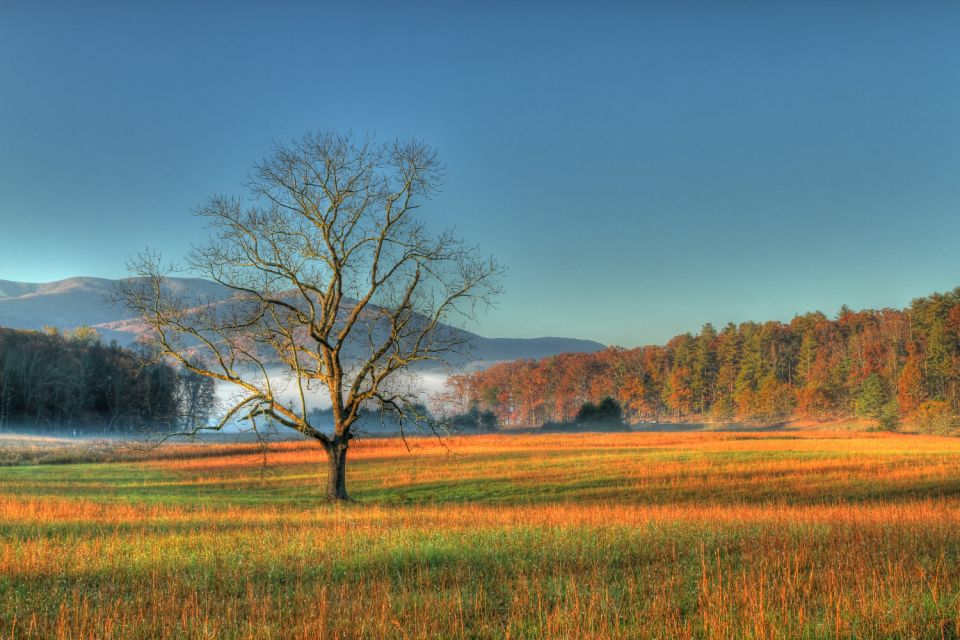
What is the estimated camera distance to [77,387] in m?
110

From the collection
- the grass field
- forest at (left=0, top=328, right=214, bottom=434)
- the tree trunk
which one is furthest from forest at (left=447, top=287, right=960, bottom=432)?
the grass field

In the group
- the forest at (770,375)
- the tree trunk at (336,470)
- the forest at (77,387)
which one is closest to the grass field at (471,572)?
the tree trunk at (336,470)

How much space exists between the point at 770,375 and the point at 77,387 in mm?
118784

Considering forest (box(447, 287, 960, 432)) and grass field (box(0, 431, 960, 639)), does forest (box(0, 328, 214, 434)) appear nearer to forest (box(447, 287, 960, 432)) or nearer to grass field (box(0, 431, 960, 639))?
forest (box(447, 287, 960, 432))

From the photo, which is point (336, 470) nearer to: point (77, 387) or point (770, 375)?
point (77, 387)

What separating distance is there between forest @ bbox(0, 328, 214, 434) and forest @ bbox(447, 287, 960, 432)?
5385cm

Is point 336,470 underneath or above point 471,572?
underneath

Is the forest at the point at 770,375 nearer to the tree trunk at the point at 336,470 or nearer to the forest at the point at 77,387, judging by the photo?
the forest at the point at 77,387

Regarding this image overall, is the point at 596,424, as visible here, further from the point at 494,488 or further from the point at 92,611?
the point at 92,611

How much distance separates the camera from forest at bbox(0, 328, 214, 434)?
104 metres

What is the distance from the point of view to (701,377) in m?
129

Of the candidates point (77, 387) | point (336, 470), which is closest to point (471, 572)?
point (336, 470)

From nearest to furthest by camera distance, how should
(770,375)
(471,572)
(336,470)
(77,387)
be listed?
1. (471,572)
2. (336,470)
3. (77,387)
4. (770,375)

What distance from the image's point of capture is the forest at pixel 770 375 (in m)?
99.2
